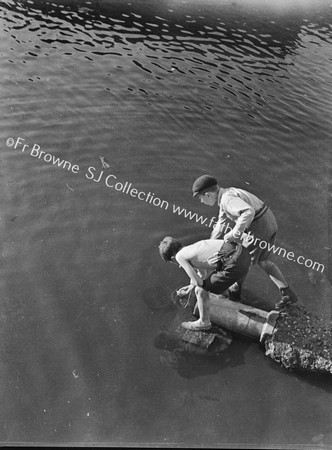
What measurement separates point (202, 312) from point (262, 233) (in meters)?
1.21

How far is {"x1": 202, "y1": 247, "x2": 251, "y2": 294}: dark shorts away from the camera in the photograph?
5.29 meters

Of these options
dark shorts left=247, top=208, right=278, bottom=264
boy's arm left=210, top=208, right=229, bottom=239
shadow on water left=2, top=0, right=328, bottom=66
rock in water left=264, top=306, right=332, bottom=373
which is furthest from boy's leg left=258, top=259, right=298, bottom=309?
shadow on water left=2, top=0, right=328, bottom=66

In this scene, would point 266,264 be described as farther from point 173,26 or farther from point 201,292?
point 173,26

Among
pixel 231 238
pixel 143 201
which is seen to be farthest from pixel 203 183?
pixel 143 201

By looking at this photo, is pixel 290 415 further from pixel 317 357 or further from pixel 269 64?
pixel 269 64

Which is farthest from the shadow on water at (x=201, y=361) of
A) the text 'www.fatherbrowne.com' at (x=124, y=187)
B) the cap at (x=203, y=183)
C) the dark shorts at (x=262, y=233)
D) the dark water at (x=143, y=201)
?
the cap at (x=203, y=183)

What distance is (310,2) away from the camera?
14.8 m

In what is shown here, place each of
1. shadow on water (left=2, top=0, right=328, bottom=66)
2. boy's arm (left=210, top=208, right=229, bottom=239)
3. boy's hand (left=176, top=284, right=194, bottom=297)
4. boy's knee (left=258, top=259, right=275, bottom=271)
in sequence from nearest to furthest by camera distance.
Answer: boy's arm (left=210, top=208, right=229, bottom=239) → boy's knee (left=258, top=259, right=275, bottom=271) → boy's hand (left=176, top=284, right=194, bottom=297) → shadow on water (left=2, top=0, right=328, bottom=66)

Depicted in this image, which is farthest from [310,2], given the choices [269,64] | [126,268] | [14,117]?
[126,268]

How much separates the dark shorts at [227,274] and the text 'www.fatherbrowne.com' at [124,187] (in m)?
1.52

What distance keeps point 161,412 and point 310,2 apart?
14100 mm

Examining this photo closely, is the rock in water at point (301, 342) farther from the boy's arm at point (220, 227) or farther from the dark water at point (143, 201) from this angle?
the boy's arm at point (220, 227)

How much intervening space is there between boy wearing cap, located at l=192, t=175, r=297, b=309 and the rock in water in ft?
1.99

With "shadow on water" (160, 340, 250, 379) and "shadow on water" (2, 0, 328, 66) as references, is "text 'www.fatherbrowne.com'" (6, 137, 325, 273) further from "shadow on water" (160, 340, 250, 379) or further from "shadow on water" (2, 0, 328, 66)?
"shadow on water" (2, 0, 328, 66)
